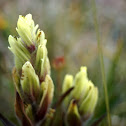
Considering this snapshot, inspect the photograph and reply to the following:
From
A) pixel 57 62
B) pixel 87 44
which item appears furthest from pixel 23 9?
pixel 57 62

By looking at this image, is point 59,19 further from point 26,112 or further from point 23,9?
point 26,112

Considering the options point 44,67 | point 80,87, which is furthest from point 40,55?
point 80,87

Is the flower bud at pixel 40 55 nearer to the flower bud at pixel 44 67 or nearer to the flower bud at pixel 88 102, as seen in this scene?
the flower bud at pixel 44 67

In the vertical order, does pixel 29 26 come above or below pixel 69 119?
above

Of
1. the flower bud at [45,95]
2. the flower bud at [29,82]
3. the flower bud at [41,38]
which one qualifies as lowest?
the flower bud at [45,95]

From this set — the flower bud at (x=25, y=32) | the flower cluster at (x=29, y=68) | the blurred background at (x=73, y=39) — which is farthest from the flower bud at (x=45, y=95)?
the blurred background at (x=73, y=39)

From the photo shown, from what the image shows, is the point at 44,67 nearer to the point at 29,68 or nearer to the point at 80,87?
the point at 29,68
